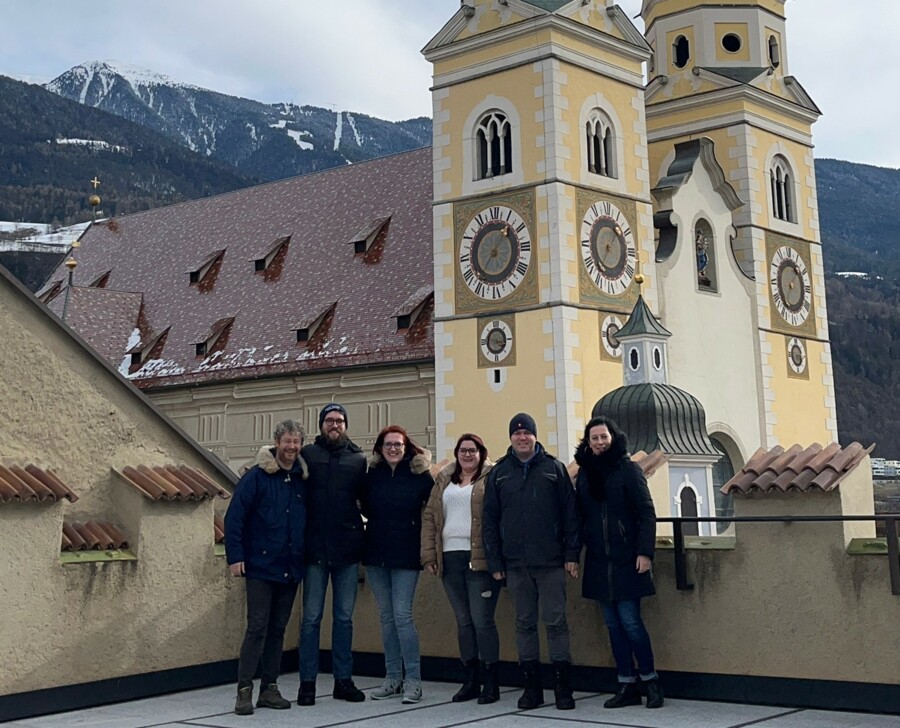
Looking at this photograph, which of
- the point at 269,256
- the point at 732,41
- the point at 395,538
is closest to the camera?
the point at 395,538

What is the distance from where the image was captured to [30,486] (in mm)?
7996

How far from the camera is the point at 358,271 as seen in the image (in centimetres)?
3031

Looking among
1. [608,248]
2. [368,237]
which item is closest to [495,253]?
[608,248]

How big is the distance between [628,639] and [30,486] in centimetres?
373

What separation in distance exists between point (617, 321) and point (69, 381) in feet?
55.9

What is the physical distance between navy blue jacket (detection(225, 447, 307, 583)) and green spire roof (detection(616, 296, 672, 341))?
615 inches

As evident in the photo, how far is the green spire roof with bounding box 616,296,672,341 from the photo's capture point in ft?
75.8

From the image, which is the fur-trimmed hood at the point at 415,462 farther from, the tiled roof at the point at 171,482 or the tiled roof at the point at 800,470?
the tiled roof at the point at 800,470

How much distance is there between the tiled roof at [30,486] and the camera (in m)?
7.84

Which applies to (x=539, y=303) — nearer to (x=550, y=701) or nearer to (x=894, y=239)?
(x=550, y=701)

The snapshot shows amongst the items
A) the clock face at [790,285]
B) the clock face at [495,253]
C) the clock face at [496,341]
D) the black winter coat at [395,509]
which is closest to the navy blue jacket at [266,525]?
the black winter coat at [395,509]

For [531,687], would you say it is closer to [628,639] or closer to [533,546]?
[628,639]

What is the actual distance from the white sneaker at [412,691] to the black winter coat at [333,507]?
2.74ft

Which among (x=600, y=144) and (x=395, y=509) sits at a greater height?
(x=600, y=144)
